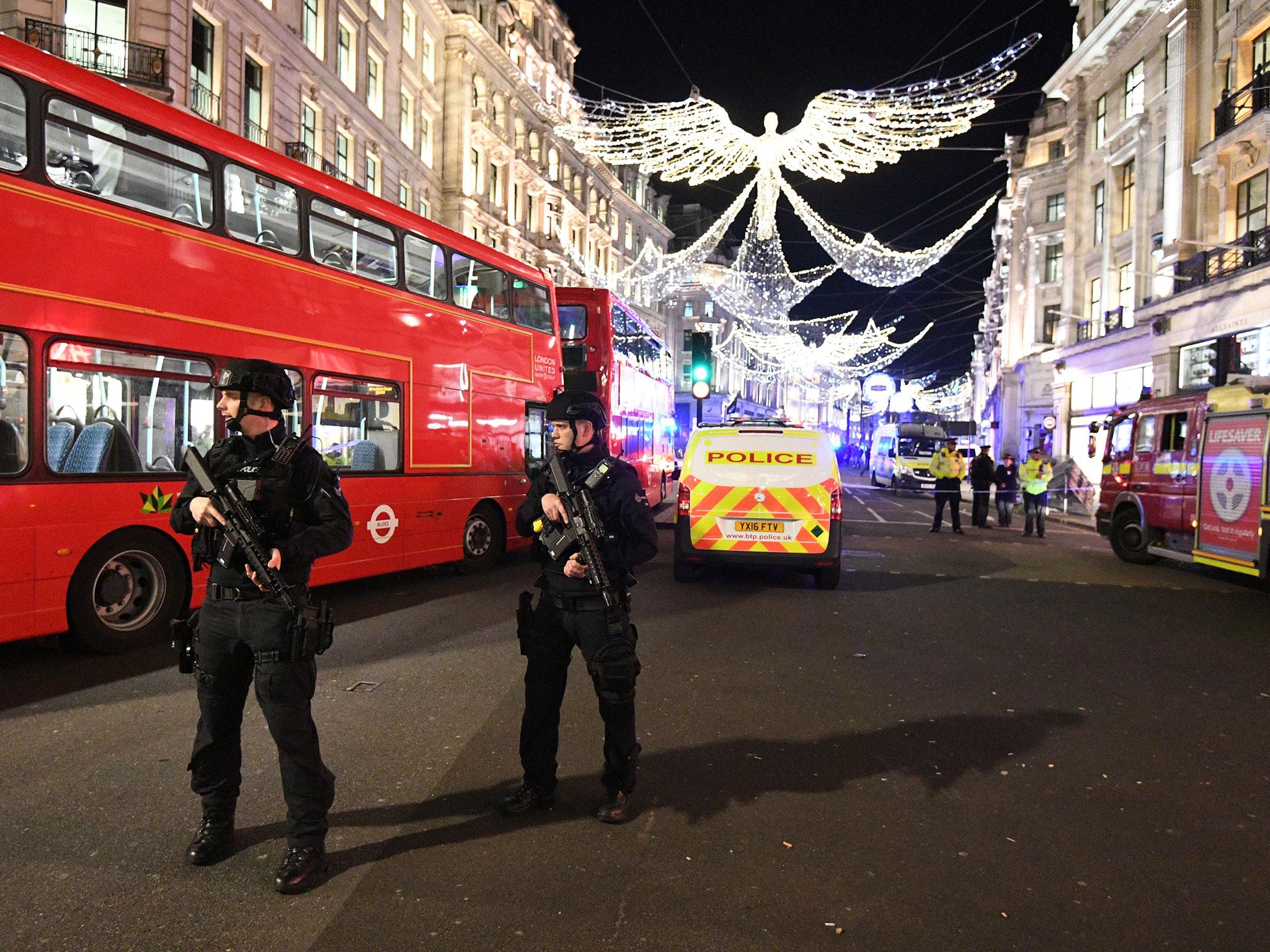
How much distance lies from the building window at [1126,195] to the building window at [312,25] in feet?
87.2

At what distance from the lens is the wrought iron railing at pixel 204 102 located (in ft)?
61.2

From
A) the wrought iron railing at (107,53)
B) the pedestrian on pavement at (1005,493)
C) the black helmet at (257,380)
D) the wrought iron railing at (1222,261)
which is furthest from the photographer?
the wrought iron railing at (1222,261)

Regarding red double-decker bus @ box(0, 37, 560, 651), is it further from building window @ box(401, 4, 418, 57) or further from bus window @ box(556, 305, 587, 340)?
building window @ box(401, 4, 418, 57)

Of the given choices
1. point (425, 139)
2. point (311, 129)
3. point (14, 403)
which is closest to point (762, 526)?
point (14, 403)

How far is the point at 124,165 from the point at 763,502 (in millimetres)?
6694

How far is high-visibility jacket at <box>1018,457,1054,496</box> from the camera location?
1584 centimetres

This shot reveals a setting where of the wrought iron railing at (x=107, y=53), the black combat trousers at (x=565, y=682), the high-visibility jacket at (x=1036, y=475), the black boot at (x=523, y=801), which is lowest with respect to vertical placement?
the black boot at (x=523, y=801)

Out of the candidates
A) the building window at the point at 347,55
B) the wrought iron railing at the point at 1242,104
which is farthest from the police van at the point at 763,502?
the building window at the point at 347,55

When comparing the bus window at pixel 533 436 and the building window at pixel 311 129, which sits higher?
the building window at pixel 311 129

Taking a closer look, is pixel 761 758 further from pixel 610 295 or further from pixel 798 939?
pixel 610 295

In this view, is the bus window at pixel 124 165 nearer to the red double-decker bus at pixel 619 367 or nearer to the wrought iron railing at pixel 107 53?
the red double-decker bus at pixel 619 367

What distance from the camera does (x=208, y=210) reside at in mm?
6734

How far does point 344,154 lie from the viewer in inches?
1010

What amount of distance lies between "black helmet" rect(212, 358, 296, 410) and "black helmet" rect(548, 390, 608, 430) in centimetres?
107
